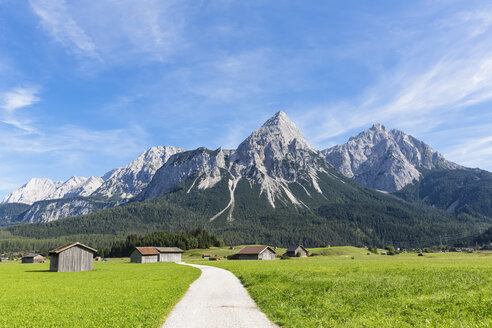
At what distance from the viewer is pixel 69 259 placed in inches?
2667

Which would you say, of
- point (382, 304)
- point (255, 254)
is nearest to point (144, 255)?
point (255, 254)

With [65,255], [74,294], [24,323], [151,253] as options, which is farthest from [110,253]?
[24,323]

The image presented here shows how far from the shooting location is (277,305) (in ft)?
69.7

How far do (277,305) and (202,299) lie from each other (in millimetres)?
8032

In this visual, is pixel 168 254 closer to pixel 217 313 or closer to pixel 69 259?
pixel 69 259

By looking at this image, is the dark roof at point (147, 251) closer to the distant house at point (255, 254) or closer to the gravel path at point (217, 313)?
the distant house at point (255, 254)

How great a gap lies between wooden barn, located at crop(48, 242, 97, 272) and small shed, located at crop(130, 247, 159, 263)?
47839 mm

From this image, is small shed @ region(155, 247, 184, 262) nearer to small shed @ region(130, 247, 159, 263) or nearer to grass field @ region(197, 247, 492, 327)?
small shed @ region(130, 247, 159, 263)

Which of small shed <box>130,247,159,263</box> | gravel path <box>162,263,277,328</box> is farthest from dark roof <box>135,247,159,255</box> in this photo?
gravel path <box>162,263,277,328</box>

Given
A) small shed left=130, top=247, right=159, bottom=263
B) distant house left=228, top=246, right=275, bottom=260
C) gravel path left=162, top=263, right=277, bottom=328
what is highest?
gravel path left=162, top=263, right=277, bottom=328

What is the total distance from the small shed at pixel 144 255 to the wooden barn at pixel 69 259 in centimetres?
4784

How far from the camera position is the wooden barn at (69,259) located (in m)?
67.0

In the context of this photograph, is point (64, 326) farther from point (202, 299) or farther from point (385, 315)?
point (385, 315)

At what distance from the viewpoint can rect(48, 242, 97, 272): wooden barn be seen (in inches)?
2638
